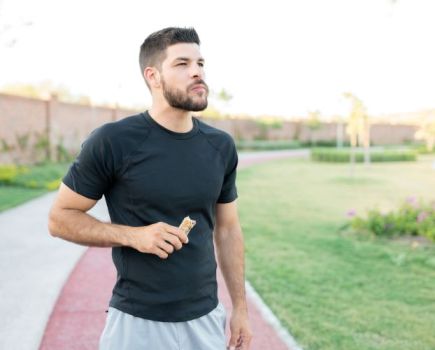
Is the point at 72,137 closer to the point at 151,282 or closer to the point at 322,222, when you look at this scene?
the point at 322,222

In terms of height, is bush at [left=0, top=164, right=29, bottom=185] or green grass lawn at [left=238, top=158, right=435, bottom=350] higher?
bush at [left=0, top=164, right=29, bottom=185]

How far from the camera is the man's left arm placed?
2281 mm

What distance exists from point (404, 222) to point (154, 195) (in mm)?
7202

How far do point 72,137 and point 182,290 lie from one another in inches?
933

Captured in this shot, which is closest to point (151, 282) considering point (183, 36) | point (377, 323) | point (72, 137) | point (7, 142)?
point (183, 36)

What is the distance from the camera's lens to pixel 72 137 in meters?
24.7

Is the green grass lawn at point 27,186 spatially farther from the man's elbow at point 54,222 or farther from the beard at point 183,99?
the beard at point 183,99

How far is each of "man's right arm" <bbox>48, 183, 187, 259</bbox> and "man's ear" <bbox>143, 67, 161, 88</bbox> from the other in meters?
0.49

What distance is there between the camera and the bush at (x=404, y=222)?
26.5ft

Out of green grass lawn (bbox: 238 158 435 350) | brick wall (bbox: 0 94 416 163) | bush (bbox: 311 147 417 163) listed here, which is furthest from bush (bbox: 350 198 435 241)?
bush (bbox: 311 147 417 163)

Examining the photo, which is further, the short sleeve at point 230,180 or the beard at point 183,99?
the short sleeve at point 230,180

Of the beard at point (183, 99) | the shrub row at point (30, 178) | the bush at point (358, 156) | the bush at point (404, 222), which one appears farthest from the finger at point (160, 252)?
the bush at point (358, 156)

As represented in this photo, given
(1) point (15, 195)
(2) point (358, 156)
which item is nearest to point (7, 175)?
(1) point (15, 195)

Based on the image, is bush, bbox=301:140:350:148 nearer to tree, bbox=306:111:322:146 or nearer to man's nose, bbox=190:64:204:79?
tree, bbox=306:111:322:146
